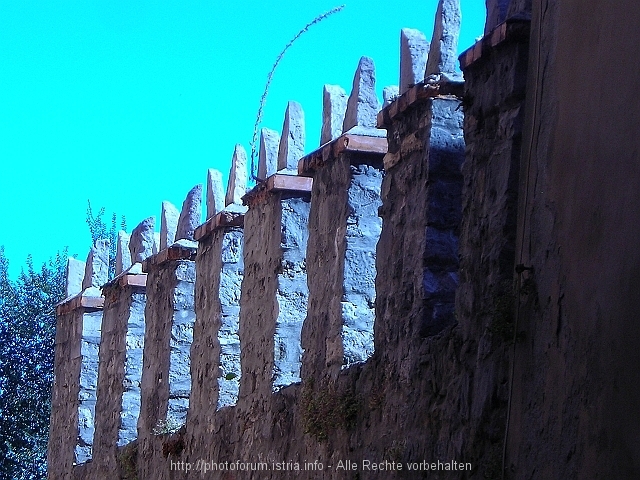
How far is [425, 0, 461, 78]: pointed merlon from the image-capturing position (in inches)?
217

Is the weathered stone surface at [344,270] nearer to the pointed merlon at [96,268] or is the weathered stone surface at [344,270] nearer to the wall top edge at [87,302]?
the wall top edge at [87,302]

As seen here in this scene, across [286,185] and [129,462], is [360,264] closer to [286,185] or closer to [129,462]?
[286,185]

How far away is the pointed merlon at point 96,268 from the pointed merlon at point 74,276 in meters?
0.59

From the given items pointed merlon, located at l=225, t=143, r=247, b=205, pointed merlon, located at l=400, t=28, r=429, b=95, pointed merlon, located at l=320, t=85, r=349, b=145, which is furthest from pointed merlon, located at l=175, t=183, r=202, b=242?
pointed merlon, located at l=400, t=28, r=429, b=95

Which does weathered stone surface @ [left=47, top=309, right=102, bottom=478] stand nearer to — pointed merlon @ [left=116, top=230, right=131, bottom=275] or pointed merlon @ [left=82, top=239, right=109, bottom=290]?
pointed merlon @ [left=82, top=239, right=109, bottom=290]

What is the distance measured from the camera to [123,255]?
35.0ft

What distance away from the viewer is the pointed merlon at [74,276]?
12289 mm

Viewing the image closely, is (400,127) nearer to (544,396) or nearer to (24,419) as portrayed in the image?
(544,396)

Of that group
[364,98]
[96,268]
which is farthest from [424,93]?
Answer: [96,268]

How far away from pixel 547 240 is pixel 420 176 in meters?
1.24

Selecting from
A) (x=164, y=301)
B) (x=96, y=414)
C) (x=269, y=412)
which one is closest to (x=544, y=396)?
(x=269, y=412)

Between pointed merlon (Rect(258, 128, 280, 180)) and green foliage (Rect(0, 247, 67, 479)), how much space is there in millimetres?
8246

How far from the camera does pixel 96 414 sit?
34.5ft

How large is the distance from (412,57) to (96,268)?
6413mm
